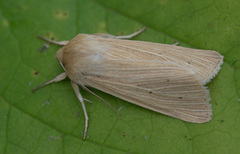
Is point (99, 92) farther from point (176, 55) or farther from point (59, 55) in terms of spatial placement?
point (176, 55)

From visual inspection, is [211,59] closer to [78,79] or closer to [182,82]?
[182,82]

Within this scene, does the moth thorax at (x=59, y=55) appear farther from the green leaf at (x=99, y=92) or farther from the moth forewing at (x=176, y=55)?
the moth forewing at (x=176, y=55)

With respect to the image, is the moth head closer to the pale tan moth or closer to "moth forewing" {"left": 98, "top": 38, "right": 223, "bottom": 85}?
the pale tan moth

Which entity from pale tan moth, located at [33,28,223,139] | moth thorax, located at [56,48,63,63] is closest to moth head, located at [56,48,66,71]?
moth thorax, located at [56,48,63,63]

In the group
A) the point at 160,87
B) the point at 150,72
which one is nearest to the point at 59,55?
the point at 150,72

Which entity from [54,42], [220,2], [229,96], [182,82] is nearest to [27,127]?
[54,42]
